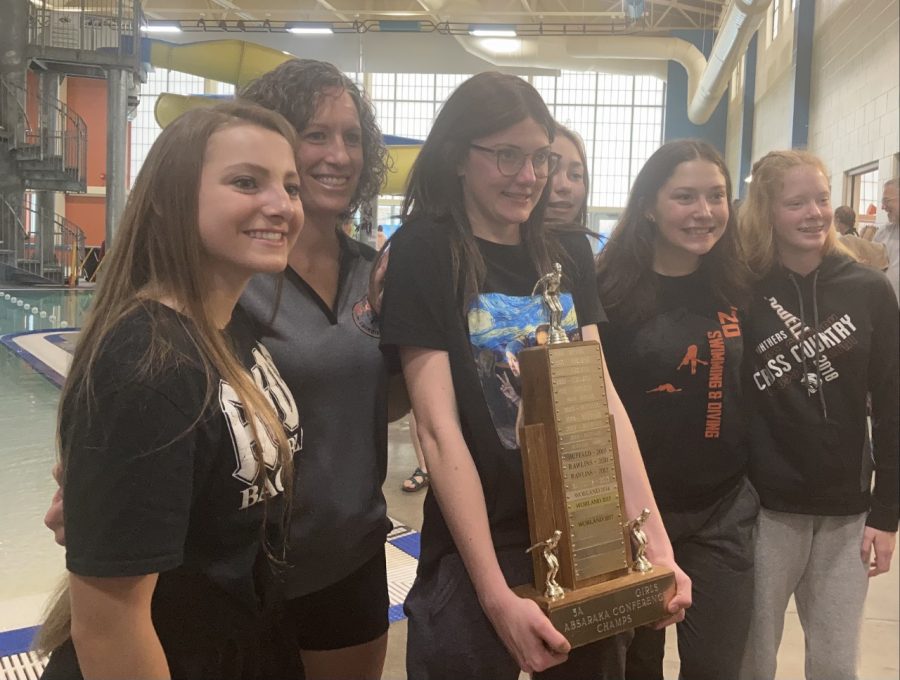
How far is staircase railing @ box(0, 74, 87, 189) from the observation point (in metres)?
1.27

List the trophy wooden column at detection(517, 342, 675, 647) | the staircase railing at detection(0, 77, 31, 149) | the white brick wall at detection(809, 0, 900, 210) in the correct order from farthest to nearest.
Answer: the staircase railing at detection(0, 77, 31, 149) < the white brick wall at detection(809, 0, 900, 210) < the trophy wooden column at detection(517, 342, 675, 647)

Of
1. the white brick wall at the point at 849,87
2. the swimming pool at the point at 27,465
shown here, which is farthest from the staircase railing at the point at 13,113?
the white brick wall at the point at 849,87

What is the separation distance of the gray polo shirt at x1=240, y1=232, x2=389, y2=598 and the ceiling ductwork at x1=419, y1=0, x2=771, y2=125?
0.72 metres

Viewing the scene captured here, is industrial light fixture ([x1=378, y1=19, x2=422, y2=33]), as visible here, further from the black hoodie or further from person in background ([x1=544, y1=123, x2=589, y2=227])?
the black hoodie

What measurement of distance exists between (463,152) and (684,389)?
498 millimetres

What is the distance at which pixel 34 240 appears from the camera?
71.3 inches

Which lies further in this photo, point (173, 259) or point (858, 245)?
point (858, 245)

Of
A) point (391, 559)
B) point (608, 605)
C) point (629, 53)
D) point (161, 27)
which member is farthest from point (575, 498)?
point (629, 53)

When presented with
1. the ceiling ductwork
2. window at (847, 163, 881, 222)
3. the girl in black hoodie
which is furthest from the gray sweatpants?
the ceiling ductwork

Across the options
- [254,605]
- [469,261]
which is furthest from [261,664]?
[469,261]

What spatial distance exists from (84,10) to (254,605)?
108 centimetres

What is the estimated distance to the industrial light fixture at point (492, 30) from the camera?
185cm

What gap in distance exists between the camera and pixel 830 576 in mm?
1126

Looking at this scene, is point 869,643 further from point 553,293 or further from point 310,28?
point 310,28
